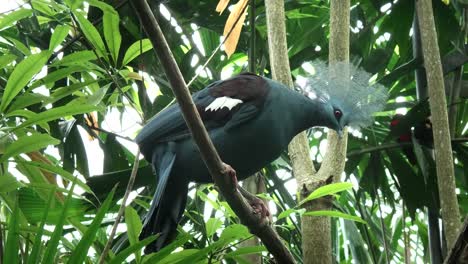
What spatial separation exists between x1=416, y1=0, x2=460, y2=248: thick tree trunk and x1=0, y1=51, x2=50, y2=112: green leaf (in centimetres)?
120

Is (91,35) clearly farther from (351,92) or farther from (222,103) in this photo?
(351,92)

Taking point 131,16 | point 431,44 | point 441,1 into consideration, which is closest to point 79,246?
point 431,44

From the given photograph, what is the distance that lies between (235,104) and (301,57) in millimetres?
985

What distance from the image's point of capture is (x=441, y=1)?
2.95 metres

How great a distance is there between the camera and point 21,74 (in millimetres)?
1738

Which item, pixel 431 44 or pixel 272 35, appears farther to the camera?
pixel 272 35

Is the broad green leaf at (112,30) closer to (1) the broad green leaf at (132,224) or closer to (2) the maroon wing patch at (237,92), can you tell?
(2) the maroon wing patch at (237,92)

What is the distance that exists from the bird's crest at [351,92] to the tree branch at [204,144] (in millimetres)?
665

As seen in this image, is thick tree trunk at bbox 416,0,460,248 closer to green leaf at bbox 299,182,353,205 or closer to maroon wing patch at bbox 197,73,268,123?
green leaf at bbox 299,182,353,205

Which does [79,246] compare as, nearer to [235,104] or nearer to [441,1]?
[235,104]

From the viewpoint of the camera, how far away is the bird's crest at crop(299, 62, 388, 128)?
2273mm

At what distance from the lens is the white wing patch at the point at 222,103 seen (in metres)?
2.20

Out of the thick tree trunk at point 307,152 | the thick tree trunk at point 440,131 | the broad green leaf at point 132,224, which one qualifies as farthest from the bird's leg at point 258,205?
the thick tree trunk at point 440,131

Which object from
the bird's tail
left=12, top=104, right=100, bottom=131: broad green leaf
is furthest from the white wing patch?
left=12, top=104, right=100, bottom=131: broad green leaf
